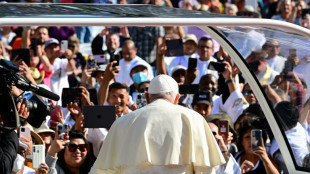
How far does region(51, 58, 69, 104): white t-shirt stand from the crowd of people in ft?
0.05

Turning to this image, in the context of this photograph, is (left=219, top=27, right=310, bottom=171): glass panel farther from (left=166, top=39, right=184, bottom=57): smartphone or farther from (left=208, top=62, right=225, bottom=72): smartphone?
(left=166, top=39, right=184, bottom=57): smartphone

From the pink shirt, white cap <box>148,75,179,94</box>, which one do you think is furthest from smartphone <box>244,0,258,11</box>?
white cap <box>148,75,179,94</box>

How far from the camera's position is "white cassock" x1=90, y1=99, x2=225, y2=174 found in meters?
7.39

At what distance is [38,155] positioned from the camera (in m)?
9.27

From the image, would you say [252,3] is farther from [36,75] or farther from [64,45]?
[36,75]

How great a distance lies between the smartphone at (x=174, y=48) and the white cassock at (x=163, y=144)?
4945 millimetres

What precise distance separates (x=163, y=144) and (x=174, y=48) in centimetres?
520

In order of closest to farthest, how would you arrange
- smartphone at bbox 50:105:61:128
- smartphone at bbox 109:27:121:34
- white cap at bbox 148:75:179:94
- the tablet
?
white cap at bbox 148:75:179:94 < the tablet < smartphone at bbox 50:105:61:128 < smartphone at bbox 109:27:121:34

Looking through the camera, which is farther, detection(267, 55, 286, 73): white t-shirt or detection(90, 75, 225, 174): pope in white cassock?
detection(267, 55, 286, 73): white t-shirt

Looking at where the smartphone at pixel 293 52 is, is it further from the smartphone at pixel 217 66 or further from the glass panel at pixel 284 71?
the smartphone at pixel 217 66

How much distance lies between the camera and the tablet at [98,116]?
965 centimetres

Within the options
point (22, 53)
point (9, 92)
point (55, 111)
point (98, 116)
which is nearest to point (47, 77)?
point (22, 53)

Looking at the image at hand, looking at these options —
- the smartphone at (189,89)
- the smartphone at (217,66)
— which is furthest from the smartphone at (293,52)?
the smartphone at (217,66)

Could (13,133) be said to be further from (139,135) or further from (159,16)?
(159,16)
